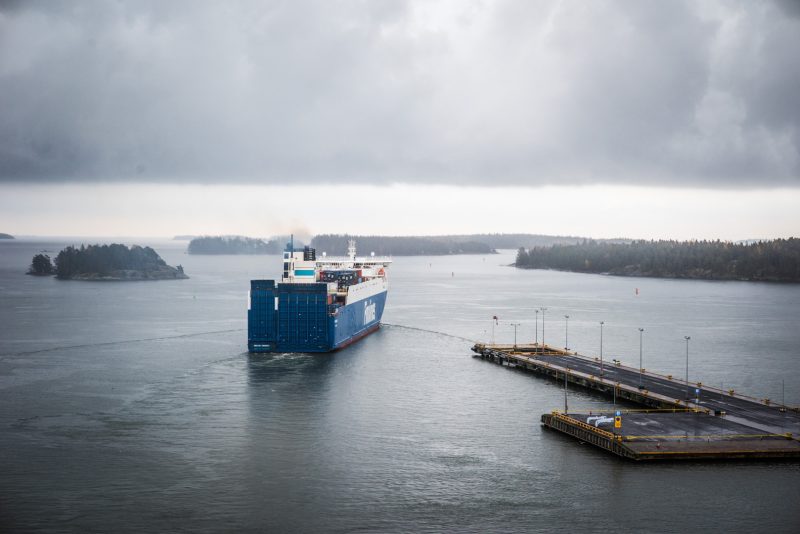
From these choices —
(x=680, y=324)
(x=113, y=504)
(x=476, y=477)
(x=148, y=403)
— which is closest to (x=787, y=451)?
(x=476, y=477)

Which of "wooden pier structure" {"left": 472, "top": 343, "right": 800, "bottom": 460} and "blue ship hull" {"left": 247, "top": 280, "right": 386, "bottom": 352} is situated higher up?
"blue ship hull" {"left": 247, "top": 280, "right": 386, "bottom": 352}

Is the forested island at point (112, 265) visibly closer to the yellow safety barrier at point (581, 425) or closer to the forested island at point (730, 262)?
the forested island at point (730, 262)

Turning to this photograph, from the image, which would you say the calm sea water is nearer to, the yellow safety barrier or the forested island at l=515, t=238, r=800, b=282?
the yellow safety barrier

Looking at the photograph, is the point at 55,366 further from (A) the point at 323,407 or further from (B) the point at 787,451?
(B) the point at 787,451

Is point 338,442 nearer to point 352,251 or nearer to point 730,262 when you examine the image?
point 352,251

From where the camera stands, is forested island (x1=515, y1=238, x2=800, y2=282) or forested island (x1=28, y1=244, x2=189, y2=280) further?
forested island (x1=515, y1=238, x2=800, y2=282)

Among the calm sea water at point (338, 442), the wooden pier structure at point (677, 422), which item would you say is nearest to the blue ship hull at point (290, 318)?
the calm sea water at point (338, 442)

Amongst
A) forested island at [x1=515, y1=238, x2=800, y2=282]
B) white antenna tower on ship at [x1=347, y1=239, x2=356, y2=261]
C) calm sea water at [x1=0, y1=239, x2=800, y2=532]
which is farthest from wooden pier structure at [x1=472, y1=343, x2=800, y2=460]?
forested island at [x1=515, y1=238, x2=800, y2=282]

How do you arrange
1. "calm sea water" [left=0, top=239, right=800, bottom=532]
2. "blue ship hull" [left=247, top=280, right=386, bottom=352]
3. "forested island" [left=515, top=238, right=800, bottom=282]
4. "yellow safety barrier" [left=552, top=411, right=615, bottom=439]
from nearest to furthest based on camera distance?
"calm sea water" [left=0, top=239, right=800, bottom=532] → "yellow safety barrier" [left=552, top=411, right=615, bottom=439] → "blue ship hull" [left=247, top=280, right=386, bottom=352] → "forested island" [left=515, top=238, right=800, bottom=282]
